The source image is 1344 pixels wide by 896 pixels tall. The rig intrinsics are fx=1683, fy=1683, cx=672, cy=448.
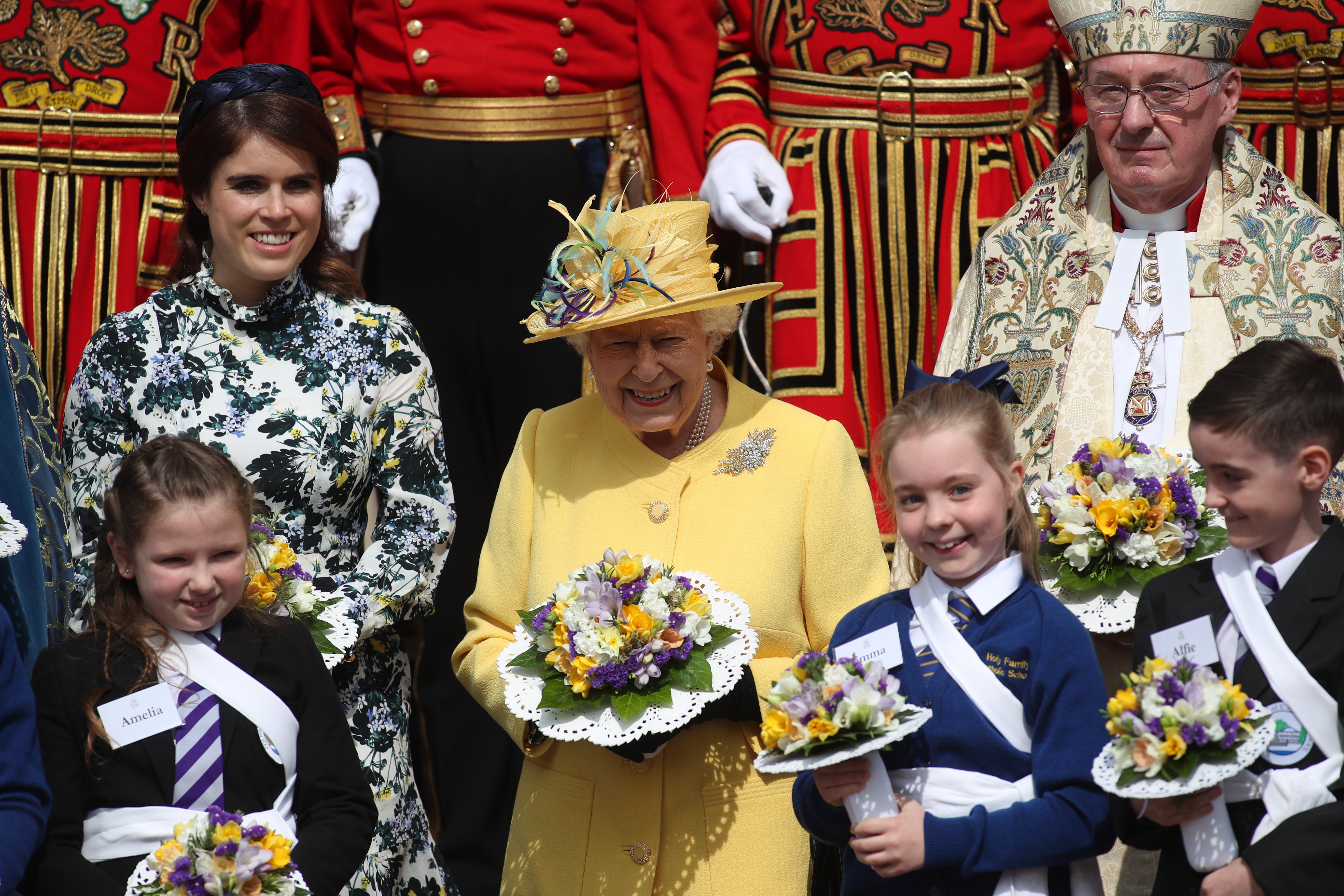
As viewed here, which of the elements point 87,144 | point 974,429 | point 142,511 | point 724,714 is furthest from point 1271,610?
point 87,144

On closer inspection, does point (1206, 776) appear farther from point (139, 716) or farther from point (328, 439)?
point (328, 439)

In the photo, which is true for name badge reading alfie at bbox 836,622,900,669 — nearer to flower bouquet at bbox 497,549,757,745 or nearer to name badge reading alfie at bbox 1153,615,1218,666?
flower bouquet at bbox 497,549,757,745

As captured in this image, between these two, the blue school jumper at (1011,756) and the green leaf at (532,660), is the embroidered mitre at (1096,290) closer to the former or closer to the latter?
the blue school jumper at (1011,756)

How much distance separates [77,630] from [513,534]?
89cm

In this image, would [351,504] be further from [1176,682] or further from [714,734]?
[1176,682]

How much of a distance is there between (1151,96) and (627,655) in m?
1.93

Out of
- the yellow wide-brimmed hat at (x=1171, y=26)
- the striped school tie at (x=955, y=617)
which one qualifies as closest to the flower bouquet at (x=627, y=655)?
the striped school tie at (x=955, y=617)

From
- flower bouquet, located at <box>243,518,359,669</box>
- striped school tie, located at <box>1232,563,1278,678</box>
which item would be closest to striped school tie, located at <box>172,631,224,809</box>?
flower bouquet, located at <box>243,518,359,669</box>

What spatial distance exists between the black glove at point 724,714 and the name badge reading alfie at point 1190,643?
741 mm

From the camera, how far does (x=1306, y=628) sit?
2.61 metres

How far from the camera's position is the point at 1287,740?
2576 mm

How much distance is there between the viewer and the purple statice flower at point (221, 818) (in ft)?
8.72

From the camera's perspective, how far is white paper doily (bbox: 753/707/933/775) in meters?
2.57

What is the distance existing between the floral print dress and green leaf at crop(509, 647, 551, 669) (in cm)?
54
